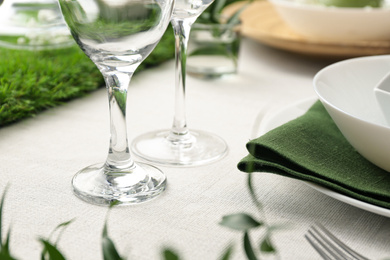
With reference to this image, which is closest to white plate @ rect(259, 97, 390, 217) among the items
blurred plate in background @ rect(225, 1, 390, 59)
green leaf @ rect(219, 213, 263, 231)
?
green leaf @ rect(219, 213, 263, 231)

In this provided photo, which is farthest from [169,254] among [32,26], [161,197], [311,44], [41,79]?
[32,26]

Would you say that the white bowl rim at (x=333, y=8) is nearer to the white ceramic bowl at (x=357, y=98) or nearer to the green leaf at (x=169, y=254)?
the white ceramic bowl at (x=357, y=98)

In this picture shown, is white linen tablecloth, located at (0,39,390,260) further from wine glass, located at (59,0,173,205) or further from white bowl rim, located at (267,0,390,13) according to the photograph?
white bowl rim, located at (267,0,390,13)

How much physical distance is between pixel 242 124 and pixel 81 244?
1.20 ft

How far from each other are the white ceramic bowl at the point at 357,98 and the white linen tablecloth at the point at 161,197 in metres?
0.06

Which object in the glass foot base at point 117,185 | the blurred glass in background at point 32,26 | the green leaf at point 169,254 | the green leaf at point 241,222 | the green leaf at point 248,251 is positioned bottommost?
the blurred glass in background at point 32,26

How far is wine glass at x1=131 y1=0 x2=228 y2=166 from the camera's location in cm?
66

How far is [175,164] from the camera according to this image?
64 cm

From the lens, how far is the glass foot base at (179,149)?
66 centimetres

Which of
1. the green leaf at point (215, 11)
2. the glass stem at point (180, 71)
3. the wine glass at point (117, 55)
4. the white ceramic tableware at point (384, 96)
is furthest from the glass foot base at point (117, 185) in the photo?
the green leaf at point (215, 11)

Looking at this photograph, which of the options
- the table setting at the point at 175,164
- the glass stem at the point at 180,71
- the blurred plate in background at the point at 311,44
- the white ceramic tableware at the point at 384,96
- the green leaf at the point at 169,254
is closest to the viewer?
the green leaf at the point at 169,254

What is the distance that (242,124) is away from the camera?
30.6 inches

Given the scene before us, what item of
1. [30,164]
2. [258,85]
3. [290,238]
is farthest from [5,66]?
[290,238]

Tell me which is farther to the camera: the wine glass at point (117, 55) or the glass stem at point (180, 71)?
the glass stem at point (180, 71)
